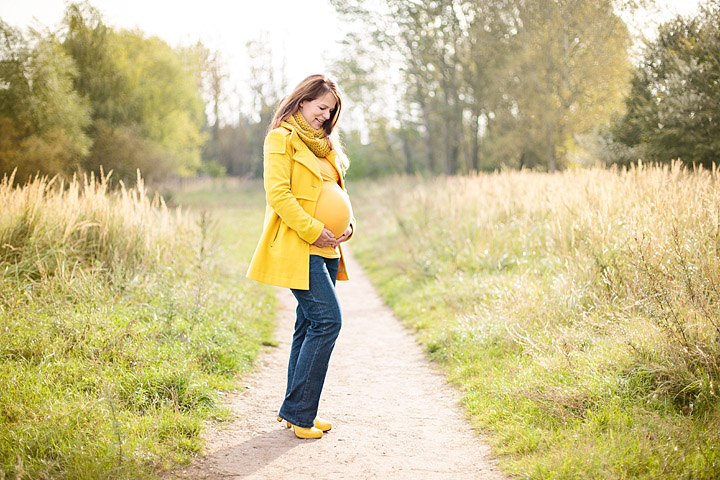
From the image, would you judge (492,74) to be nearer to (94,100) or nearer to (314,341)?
(94,100)

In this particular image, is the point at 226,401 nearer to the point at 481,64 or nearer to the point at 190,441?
the point at 190,441

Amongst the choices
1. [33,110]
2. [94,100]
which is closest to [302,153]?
[33,110]

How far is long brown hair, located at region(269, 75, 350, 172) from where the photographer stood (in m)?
3.91

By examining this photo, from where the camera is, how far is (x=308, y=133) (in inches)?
155

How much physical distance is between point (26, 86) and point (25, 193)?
750 cm

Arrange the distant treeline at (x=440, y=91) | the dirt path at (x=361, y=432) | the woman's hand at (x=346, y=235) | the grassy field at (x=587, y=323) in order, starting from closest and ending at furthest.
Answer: the grassy field at (x=587, y=323) < the dirt path at (x=361, y=432) < the woman's hand at (x=346, y=235) < the distant treeline at (x=440, y=91)

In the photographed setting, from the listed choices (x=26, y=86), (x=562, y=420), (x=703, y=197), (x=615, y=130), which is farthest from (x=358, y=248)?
(x=562, y=420)

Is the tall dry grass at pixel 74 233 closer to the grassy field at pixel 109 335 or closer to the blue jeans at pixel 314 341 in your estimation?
the grassy field at pixel 109 335

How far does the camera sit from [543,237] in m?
8.81

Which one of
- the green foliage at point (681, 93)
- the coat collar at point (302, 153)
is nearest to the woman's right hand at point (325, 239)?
the coat collar at point (302, 153)

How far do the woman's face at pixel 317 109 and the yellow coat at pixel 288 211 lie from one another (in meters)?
0.16

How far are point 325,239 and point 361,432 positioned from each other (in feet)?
4.87

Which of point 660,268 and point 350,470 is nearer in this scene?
point 350,470

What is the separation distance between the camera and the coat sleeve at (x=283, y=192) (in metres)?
3.75
